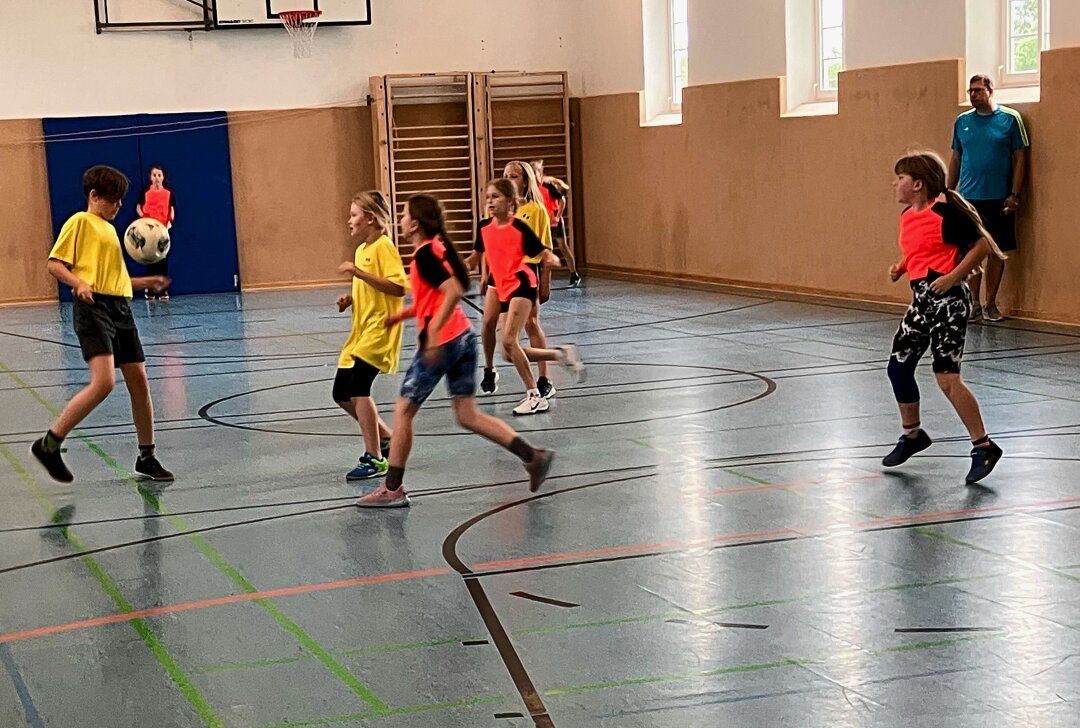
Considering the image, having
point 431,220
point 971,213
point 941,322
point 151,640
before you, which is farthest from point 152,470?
point 971,213

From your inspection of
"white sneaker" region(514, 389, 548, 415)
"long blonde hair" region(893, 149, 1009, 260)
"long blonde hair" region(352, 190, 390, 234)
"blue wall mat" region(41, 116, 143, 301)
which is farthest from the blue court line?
"blue wall mat" region(41, 116, 143, 301)

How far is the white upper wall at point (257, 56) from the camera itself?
17.8 meters

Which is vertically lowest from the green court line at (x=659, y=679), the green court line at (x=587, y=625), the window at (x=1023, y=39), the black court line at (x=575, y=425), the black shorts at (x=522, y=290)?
the black court line at (x=575, y=425)

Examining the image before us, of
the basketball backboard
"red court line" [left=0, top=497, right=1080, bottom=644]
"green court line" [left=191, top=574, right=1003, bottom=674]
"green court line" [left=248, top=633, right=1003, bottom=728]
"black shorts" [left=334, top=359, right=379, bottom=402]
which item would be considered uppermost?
the basketball backboard

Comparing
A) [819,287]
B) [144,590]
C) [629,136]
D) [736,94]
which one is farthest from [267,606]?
[629,136]

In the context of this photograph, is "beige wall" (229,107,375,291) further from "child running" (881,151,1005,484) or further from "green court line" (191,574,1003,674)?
"green court line" (191,574,1003,674)

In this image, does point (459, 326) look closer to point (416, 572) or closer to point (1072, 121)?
point (416, 572)

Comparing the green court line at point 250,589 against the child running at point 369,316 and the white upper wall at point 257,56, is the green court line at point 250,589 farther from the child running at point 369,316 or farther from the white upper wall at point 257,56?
the white upper wall at point 257,56

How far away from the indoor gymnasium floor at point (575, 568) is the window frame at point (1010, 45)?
4.08m

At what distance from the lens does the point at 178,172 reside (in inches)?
726

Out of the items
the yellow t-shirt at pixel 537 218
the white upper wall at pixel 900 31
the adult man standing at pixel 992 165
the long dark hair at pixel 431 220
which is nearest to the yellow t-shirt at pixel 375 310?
the long dark hair at pixel 431 220

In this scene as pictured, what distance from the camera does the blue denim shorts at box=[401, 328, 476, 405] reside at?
6242 mm

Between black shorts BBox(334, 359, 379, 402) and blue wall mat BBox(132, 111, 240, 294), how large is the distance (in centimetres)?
1207

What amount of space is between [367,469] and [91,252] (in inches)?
66.2
